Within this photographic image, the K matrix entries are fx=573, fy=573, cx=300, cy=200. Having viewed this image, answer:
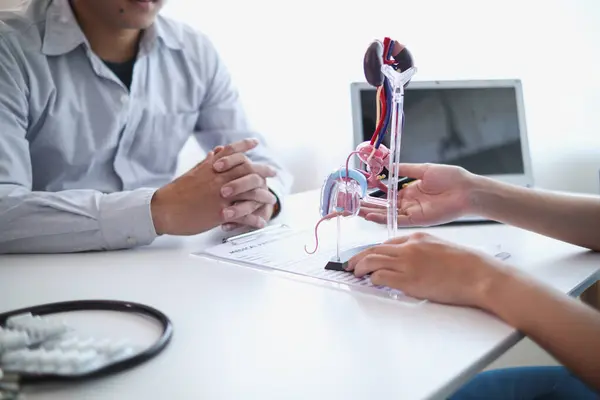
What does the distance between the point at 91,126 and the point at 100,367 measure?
2.72 feet

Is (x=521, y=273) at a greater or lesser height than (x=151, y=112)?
lesser

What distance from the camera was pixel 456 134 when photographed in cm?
119

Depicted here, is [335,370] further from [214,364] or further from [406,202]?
[406,202]

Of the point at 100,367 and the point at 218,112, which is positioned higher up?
the point at 218,112

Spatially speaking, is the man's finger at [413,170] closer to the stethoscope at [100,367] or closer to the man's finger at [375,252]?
the man's finger at [375,252]

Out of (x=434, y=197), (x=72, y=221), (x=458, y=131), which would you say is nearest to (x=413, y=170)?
(x=434, y=197)

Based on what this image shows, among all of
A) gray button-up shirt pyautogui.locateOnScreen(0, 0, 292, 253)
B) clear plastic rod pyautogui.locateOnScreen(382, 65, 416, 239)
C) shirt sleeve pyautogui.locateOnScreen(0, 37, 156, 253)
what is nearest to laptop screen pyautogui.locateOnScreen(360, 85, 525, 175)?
gray button-up shirt pyautogui.locateOnScreen(0, 0, 292, 253)

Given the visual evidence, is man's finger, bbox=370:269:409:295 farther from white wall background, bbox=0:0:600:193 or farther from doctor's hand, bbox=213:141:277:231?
white wall background, bbox=0:0:600:193

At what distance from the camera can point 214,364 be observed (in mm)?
481

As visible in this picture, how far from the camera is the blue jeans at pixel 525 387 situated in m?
0.78

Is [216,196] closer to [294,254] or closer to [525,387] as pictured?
[294,254]

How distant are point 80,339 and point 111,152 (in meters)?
0.76

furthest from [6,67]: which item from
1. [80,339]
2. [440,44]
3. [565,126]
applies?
[565,126]

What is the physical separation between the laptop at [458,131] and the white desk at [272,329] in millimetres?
360
